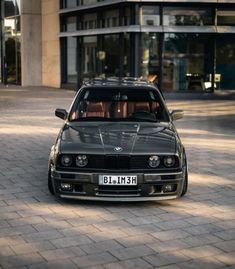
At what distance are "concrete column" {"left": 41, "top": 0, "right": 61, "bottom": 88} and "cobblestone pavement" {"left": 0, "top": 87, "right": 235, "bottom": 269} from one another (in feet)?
62.5

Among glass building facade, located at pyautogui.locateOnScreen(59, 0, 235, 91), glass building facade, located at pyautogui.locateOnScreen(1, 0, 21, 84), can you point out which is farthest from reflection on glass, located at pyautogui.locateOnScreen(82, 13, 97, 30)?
glass building facade, located at pyautogui.locateOnScreen(1, 0, 21, 84)

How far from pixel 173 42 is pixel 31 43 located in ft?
37.5

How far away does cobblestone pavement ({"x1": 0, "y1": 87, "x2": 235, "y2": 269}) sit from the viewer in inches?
200

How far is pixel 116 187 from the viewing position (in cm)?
654

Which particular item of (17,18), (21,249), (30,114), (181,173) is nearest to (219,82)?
(30,114)

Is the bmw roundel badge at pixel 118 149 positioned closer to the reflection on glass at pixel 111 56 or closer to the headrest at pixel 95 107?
the headrest at pixel 95 107

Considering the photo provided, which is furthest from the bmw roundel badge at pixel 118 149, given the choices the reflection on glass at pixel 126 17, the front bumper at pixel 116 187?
the reflection on glass at pixel 126 17

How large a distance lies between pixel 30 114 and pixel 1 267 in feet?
41.0

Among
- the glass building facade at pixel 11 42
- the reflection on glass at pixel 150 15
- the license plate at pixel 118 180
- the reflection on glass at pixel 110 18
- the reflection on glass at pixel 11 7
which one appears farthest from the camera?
the glass building facade at pixel 11 42

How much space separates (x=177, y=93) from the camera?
22.1 meters

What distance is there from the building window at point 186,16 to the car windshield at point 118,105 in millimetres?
13842

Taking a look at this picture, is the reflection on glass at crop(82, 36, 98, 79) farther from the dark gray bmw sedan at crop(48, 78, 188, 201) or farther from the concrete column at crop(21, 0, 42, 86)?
the dark gray bmw sedan at crop(48, 78, 188, 201)

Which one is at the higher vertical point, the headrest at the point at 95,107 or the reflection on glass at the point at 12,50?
the reflection on glass at the point at 12,50

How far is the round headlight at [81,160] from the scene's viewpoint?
6.58 metres
